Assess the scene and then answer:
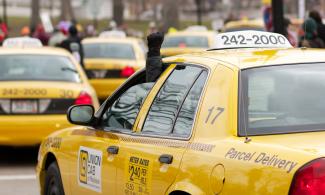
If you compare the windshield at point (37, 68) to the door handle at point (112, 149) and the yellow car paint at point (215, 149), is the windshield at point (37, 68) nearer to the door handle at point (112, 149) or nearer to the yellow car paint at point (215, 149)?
the yellow car paint at point (215, 149)

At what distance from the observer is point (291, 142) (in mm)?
5188

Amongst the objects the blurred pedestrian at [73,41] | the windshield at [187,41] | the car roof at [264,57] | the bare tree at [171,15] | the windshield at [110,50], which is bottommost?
the bare tree at [171,15]

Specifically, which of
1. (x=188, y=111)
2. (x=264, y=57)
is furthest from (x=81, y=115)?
(x=264, y=57)

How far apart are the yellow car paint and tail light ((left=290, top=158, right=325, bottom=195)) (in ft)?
0.12

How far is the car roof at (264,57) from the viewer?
5945 millimetres

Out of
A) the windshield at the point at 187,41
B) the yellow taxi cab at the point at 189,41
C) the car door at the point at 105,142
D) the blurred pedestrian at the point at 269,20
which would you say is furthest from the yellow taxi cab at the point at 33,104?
the windshield at the point at 187,41

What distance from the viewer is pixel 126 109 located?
23.5 ft

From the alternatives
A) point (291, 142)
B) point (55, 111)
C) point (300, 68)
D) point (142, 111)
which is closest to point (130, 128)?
point (142, 111)

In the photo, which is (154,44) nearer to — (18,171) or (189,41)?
(18,171)

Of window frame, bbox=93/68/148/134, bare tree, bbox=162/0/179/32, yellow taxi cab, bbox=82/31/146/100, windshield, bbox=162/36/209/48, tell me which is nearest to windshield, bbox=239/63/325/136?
window frame, bbox=93/68/148/134

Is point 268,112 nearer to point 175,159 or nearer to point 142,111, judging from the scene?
point 175,159

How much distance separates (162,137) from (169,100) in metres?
0.29

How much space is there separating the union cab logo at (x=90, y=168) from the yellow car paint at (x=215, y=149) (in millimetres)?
43

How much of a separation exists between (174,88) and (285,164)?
1717 mm
